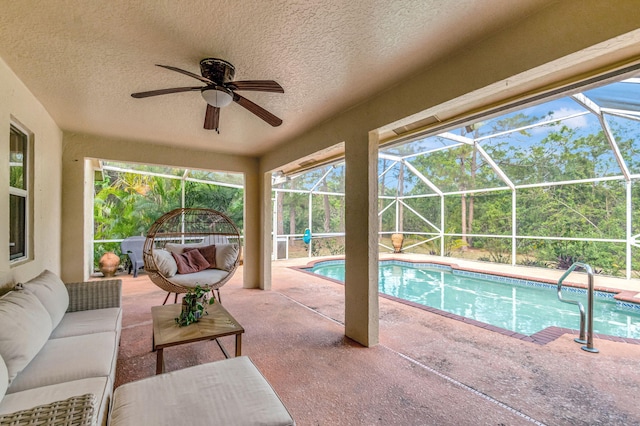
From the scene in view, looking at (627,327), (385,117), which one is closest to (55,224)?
(385,117)

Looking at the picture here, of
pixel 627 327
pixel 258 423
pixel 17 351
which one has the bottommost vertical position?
pixel 627 327

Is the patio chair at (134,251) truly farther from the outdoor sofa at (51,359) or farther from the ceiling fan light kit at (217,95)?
the ceiling fan light kit at (217,95)

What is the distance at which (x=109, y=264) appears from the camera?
6078 mm

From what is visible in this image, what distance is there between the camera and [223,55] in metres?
2.12

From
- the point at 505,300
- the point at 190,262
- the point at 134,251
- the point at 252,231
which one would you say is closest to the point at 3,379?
the point at 190,262

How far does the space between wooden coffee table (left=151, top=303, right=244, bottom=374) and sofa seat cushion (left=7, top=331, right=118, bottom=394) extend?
27 centimetres

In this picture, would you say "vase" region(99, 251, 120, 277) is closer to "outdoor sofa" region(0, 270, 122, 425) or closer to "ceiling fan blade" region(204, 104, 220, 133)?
"outdoor sofa" region(0, 270, 122, 425)

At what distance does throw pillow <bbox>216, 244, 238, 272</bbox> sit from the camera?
14.1ft

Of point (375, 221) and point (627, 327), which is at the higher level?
point (375, 221)

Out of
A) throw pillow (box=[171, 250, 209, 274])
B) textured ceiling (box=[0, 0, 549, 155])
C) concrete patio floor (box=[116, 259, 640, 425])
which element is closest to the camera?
textured ceiling (box=[0, 0, 549, 155])

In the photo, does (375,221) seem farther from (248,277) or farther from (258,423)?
(248,277)

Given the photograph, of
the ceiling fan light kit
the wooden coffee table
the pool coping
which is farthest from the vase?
the ceiling fan light kit

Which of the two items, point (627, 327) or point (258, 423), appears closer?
point (258, 423)

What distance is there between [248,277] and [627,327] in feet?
18.7
